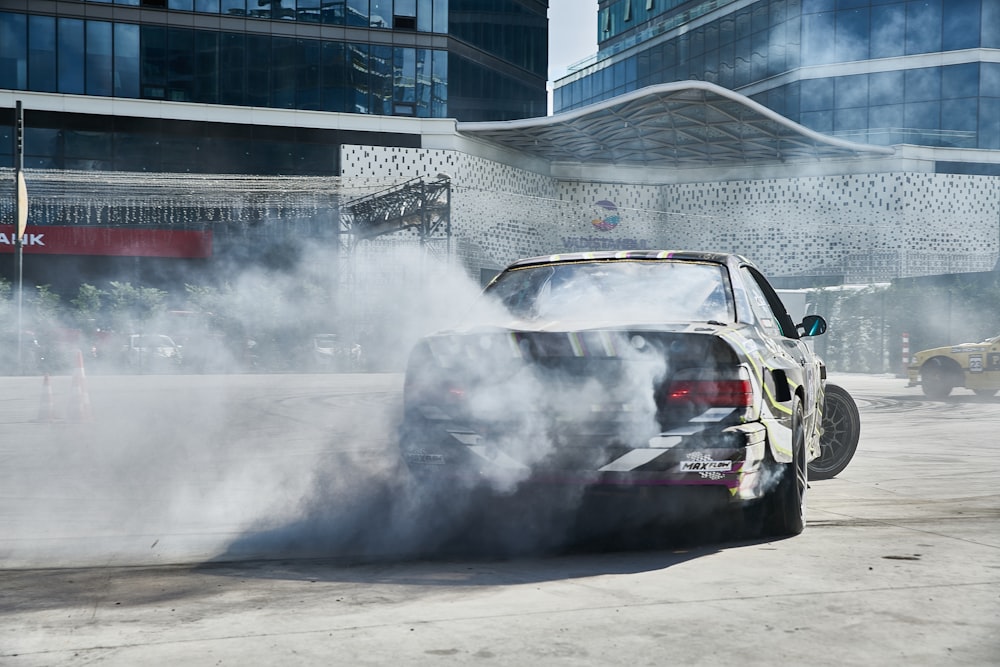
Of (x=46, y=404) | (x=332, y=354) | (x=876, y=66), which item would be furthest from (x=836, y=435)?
(x=876, y=66)

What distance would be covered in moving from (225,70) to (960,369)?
2929 centimetres

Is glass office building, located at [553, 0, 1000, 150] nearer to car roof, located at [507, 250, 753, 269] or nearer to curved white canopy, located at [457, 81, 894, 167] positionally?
curved white canopy, located at [457, 81, 894, 167]

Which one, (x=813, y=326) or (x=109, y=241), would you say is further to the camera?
(x=109, y=241)

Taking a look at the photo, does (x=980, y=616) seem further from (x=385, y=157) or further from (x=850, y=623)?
(x=385, y=157)

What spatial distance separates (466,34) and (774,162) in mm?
13460

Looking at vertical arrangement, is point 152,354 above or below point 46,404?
below

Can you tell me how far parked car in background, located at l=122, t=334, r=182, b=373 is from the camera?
2270 centimetres

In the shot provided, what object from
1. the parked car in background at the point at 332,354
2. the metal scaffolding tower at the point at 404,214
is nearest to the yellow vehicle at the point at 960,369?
the parked car in background at the point at 332,354

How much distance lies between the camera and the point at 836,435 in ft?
24.6

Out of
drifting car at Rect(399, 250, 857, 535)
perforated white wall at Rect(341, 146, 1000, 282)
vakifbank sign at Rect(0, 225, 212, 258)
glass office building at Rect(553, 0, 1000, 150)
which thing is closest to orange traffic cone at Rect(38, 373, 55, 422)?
drifting car at Rect(399, 250, 857, 535)

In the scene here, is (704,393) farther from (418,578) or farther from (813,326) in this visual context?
(813,326)

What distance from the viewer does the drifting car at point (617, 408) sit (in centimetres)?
459

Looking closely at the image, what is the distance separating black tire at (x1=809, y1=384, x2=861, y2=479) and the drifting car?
7.56ft

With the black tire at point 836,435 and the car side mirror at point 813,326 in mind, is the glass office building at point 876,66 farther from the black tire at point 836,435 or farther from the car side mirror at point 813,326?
the car side mirror at point 813,326
